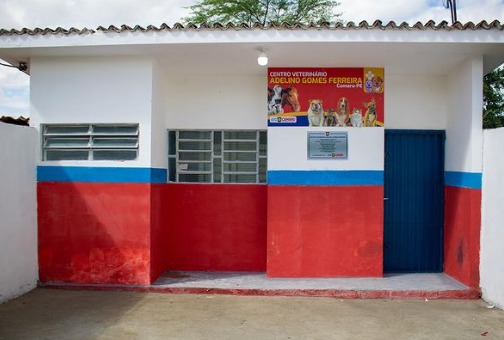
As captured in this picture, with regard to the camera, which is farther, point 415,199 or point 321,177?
point 415,199

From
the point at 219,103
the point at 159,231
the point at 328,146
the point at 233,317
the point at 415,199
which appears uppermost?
the point at 219,103

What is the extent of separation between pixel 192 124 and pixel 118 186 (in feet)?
5.28

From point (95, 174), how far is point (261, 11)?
13.9 m

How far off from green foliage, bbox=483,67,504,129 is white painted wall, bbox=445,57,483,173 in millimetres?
6151

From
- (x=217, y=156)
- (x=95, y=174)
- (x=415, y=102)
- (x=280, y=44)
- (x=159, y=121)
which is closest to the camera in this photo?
(x=280, y=44)

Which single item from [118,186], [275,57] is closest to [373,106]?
[275,57]

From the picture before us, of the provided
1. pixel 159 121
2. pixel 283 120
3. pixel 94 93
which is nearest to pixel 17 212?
pixel 94 93

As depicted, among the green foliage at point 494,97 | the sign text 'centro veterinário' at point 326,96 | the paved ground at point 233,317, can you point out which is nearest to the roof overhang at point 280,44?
the sign text 'centro veterinário' at point 326,96

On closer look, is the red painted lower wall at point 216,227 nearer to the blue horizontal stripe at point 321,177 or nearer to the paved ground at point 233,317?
the blue horizontal stripe at point 321,177

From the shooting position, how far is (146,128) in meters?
6.53

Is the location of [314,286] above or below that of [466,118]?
below

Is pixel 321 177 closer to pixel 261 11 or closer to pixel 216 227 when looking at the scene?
pixel 216 227

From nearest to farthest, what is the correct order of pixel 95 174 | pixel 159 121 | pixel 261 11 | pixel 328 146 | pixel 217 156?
pixel 95 174, pixel 328 146, pixel 159 121, pixel 217 156, pixel 261 11

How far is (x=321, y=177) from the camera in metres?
6.84
